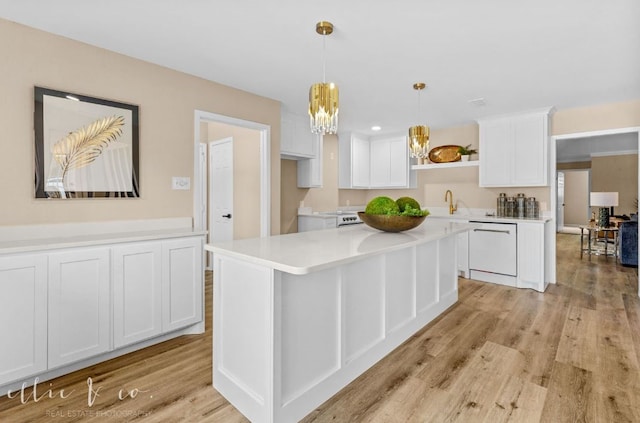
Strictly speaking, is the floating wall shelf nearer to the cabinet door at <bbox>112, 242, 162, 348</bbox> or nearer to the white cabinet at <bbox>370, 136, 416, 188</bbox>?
the white cabinet at <bbox>370, 136, 416, 188</bbox>

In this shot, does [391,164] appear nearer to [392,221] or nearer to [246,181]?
[246,181]

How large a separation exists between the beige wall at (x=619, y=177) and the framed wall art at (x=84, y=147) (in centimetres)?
1078

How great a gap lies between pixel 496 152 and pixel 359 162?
2.21 m

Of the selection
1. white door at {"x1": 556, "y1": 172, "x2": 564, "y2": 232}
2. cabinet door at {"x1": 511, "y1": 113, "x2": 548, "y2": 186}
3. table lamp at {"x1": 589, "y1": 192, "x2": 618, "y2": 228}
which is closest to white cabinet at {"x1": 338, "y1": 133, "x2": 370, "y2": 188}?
cabinet door at {"x1": 511, "y1": 113, "x2": 548, "y2": 186}

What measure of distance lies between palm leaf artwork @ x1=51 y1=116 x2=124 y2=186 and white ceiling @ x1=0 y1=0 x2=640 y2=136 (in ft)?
1.93

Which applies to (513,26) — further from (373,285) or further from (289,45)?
(373,285)

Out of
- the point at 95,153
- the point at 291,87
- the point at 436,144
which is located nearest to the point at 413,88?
the point at 291,87

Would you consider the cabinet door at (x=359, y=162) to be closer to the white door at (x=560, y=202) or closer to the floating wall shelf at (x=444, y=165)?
the floating wall shelf at (x=444, y=165)

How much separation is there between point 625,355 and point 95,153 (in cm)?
414

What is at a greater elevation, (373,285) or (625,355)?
(373,285)

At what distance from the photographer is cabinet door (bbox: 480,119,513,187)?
14.6 feet

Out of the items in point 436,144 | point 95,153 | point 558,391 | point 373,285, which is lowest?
point 558,391

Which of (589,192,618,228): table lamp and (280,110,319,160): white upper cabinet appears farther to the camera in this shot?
(589,192,618,228): table lamp

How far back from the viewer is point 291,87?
3.45m
